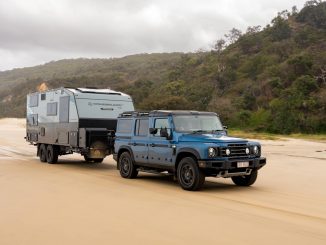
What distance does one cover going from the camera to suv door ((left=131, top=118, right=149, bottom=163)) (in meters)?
13.8

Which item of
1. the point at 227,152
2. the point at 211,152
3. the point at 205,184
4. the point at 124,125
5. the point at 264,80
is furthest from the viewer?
the point at 264,80

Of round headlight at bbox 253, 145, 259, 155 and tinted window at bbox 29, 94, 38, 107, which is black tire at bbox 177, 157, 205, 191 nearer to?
round headlight at bbox 253, 145, 259, 155

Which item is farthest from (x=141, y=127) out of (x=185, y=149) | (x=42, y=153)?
(x=42, y=153)

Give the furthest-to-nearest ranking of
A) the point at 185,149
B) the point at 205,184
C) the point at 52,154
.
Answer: the point at 52,154 → the point at 205,184 → the point at 185,149

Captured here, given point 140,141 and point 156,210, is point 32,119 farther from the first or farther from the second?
point 156,210

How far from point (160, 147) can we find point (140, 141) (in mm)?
1101

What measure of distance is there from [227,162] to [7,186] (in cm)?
579

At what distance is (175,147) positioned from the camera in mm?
12414

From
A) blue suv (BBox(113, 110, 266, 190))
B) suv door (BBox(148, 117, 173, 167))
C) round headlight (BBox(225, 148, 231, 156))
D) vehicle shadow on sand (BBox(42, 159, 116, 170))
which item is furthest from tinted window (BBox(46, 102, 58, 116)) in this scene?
round headlight (BBox(225, 148, 231, 156))

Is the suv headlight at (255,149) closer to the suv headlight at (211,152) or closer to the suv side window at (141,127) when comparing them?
the suv headlight at (211,152)

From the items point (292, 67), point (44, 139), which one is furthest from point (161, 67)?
point (44, 139)

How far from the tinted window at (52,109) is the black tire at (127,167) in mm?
5663

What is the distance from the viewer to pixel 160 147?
1306cm

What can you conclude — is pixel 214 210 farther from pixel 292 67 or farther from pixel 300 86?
pixel 292 67
